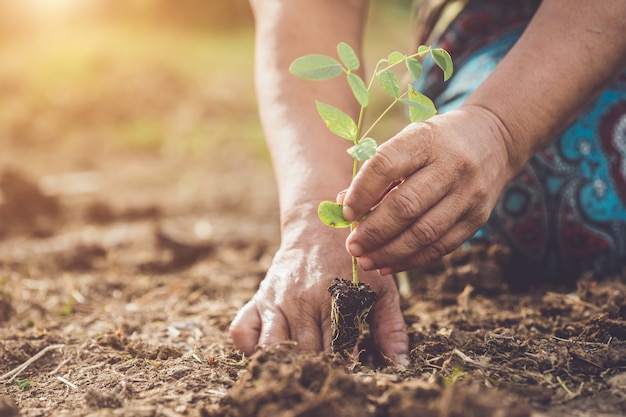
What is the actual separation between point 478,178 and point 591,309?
0.77 metres

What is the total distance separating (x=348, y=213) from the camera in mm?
1402

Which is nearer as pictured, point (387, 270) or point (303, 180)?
point (387, 270)

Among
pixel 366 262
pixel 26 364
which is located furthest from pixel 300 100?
pixel 26 364

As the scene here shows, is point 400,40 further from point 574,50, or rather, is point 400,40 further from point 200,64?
point 574,50

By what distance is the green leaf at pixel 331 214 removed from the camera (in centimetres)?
140

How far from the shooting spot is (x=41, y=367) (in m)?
1.76

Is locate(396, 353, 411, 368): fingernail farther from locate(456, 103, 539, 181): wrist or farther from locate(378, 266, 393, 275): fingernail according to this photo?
locate(456, 103, 539, 181): wrist

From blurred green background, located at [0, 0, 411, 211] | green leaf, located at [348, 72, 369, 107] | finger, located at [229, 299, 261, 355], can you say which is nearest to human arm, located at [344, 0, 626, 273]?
green leaf, located at [348, 72, 369, 107]

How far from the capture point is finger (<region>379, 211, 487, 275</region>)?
4.92ft

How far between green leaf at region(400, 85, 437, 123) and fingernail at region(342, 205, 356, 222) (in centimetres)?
24

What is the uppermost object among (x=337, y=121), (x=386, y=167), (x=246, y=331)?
(x=337, y=121)

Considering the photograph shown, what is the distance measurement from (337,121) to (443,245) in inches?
15.9

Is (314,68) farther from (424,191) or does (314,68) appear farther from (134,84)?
(134,84)

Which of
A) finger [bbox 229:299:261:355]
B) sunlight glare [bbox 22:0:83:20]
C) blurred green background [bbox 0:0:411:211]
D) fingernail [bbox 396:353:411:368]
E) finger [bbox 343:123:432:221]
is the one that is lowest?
fingernail [bbox 396:353:411:368]
